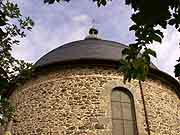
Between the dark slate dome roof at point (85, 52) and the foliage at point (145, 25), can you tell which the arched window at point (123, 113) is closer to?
the dark slate dome roof at point (85, 52)

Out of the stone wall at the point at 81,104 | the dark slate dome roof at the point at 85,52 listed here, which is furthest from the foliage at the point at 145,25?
the dark slate dome roof at the point at 85,52

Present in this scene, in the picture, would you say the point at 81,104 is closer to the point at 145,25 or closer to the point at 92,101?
the point at 92,101

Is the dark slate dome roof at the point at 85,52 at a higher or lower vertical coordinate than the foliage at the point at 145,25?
higher

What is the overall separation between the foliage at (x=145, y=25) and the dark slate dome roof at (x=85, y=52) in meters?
8.20

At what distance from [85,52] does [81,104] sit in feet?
8.35

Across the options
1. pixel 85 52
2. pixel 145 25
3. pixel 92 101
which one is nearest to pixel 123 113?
pixel 92 101

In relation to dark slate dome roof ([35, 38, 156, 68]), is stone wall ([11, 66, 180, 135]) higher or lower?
lower

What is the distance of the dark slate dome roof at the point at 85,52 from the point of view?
1228cm

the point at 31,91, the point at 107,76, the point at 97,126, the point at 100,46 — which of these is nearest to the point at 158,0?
the point at 97,126

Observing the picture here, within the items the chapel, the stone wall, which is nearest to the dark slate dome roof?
the chapel

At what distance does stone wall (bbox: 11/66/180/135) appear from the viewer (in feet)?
35.7

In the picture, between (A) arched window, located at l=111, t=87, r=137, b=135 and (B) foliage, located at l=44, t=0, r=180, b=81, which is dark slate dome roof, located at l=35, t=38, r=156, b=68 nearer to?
(A) arched window, located at l=111, t=87, r=137, b=135

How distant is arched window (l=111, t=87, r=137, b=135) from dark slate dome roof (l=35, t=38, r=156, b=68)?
4.25ft

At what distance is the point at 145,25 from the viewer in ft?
10.3
